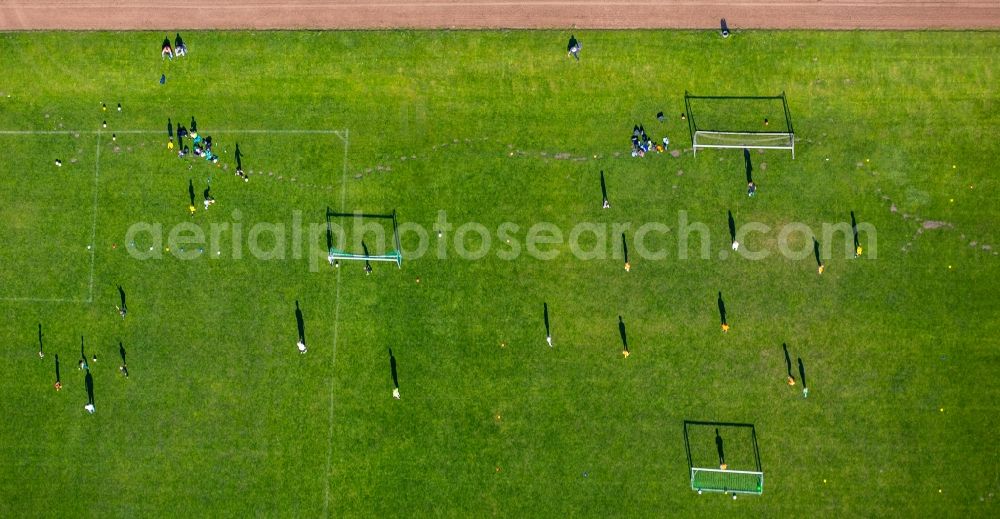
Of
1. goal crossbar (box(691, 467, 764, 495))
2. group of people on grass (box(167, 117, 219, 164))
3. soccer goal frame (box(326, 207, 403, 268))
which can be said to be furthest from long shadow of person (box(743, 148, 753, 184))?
group of people on grass (box(167, 117, 219, 164))

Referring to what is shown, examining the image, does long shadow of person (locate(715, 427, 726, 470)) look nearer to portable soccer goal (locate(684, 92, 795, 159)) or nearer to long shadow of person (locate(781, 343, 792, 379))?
long shadow of person (locate(781, 343, 792, 379))

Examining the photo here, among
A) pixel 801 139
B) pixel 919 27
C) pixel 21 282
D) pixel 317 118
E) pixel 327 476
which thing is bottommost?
pixel 327 476

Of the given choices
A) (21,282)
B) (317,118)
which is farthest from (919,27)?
(21,282)

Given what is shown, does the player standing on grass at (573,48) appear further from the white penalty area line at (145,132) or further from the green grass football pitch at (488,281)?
the white penalty area line at (145,132)

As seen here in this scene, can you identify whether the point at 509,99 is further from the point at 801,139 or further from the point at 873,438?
the point at 873,438

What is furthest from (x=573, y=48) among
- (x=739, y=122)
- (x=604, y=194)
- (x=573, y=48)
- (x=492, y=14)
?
(x=739, y=122)

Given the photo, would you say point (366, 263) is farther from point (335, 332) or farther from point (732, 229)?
point (732, 229)
